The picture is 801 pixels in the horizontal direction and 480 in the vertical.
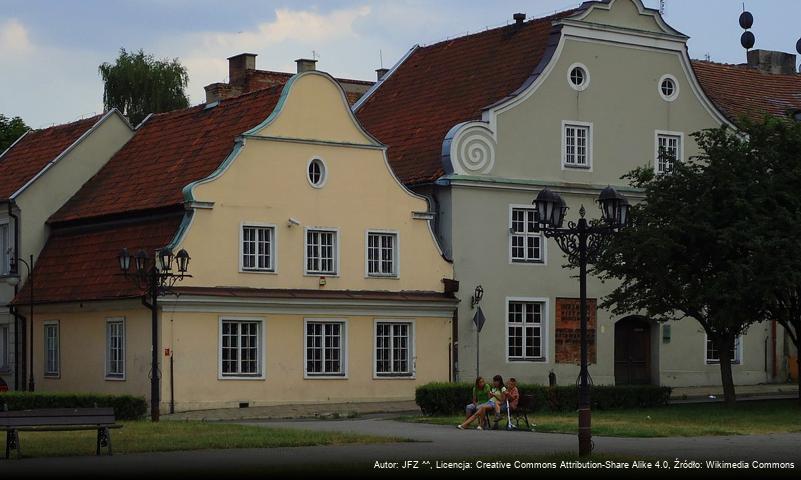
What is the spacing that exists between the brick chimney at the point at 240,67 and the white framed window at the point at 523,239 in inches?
659

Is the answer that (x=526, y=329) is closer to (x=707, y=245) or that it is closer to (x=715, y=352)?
(x=715, y=352)

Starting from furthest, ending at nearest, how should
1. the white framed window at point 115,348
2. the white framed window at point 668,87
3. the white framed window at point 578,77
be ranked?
the white framed window at point 668,87 → the white framed window at point 578,77 → the white framed window at point 115,348

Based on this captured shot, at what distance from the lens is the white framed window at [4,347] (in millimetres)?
50906

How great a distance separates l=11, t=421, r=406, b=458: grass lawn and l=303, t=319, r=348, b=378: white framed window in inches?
483

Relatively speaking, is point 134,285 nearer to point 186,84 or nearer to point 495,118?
point 495,118

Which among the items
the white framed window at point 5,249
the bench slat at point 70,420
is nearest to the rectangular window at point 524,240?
the white framed window at point 5,249

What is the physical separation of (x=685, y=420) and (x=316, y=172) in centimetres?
1405

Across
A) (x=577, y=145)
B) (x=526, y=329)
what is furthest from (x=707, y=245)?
(x=577, y=145)

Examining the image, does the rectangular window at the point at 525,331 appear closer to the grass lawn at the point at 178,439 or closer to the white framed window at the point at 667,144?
the white framed window at the point at 667,144

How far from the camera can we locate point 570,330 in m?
53.1

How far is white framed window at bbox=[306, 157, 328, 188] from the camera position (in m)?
47.4

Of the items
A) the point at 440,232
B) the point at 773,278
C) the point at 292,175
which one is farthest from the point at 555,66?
the point at 773,278

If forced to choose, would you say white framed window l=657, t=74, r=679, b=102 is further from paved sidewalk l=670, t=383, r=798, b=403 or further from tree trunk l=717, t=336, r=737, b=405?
tree trunk l=717, t=336, r=737, b=405

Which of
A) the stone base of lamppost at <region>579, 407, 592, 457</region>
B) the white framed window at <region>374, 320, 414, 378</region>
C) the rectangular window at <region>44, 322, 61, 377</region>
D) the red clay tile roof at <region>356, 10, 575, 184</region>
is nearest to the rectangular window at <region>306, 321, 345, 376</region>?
the white framed window at <region>374, 320, 414, 378</region>
